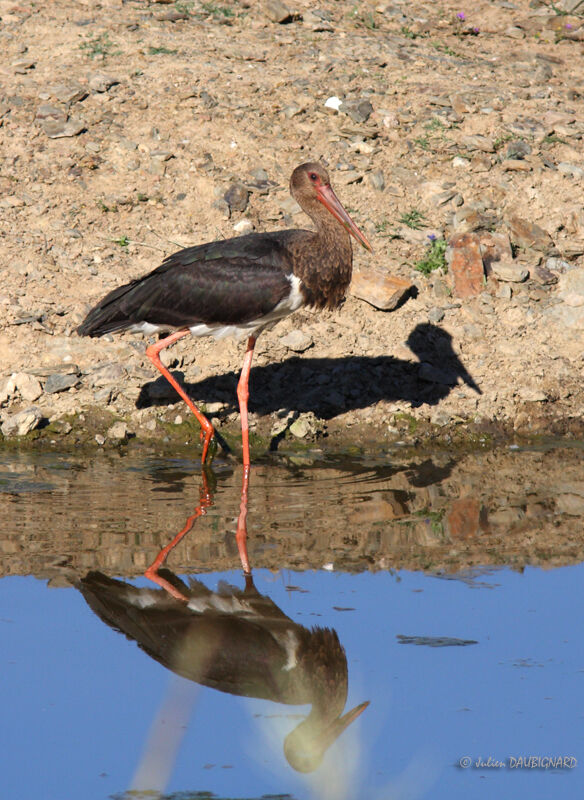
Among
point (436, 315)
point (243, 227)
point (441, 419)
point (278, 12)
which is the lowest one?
point (441, 419)

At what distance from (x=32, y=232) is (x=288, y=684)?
5.66 m

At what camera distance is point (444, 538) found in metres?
5.91

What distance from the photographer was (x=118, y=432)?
25.1 ft

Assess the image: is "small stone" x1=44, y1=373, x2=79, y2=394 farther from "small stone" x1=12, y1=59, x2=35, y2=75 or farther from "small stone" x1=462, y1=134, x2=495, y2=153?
"small stone" x1=462, y1=134, x2=495, y2=153

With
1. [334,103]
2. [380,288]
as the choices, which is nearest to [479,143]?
[334,103]

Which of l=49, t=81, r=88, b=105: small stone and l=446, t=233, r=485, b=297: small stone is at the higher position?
l=49, t=81, r=88, b=105: small stone

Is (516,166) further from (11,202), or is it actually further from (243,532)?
(243,532)

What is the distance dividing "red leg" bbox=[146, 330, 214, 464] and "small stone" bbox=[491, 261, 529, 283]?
2.76 meters

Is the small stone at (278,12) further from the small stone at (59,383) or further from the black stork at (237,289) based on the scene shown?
the small stone at (59,383)

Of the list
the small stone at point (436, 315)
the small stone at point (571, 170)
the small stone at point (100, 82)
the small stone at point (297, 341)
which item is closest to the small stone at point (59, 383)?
the small stone at point (297, 341)

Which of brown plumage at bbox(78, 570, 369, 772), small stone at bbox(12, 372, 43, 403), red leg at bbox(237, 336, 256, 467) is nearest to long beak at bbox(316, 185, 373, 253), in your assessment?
red leg at bbox(237, 336, 256, 467)

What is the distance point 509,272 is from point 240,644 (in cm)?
497

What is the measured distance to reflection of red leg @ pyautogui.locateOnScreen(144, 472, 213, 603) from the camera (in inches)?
205

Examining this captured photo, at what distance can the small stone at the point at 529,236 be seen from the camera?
29.7ft
